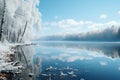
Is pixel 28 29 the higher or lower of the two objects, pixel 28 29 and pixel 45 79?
the higher

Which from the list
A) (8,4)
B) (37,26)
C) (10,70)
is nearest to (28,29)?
(37,26)

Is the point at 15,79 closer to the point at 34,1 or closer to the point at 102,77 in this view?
the point at 102,77

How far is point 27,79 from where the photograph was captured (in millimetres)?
21344

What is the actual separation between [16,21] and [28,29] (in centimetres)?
1390

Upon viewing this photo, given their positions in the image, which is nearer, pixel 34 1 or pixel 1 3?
pixel 1 3

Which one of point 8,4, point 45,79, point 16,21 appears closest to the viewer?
point 45,79

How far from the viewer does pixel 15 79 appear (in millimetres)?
20672

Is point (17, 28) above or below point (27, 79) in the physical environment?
above

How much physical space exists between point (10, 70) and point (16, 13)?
145ft

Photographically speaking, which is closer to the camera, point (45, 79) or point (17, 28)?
point (45, 79)

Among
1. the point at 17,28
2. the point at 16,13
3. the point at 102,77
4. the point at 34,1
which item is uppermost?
the point at 34,1

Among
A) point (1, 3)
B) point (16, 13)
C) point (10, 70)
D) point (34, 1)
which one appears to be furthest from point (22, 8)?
point (10, 70)

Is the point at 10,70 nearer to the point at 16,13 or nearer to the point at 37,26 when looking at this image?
the point at 16,13

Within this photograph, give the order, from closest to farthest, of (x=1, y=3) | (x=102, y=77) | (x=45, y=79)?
1. (x=45, y=79)
2. (x=102, y=77)
3. (x=1, y=3)
